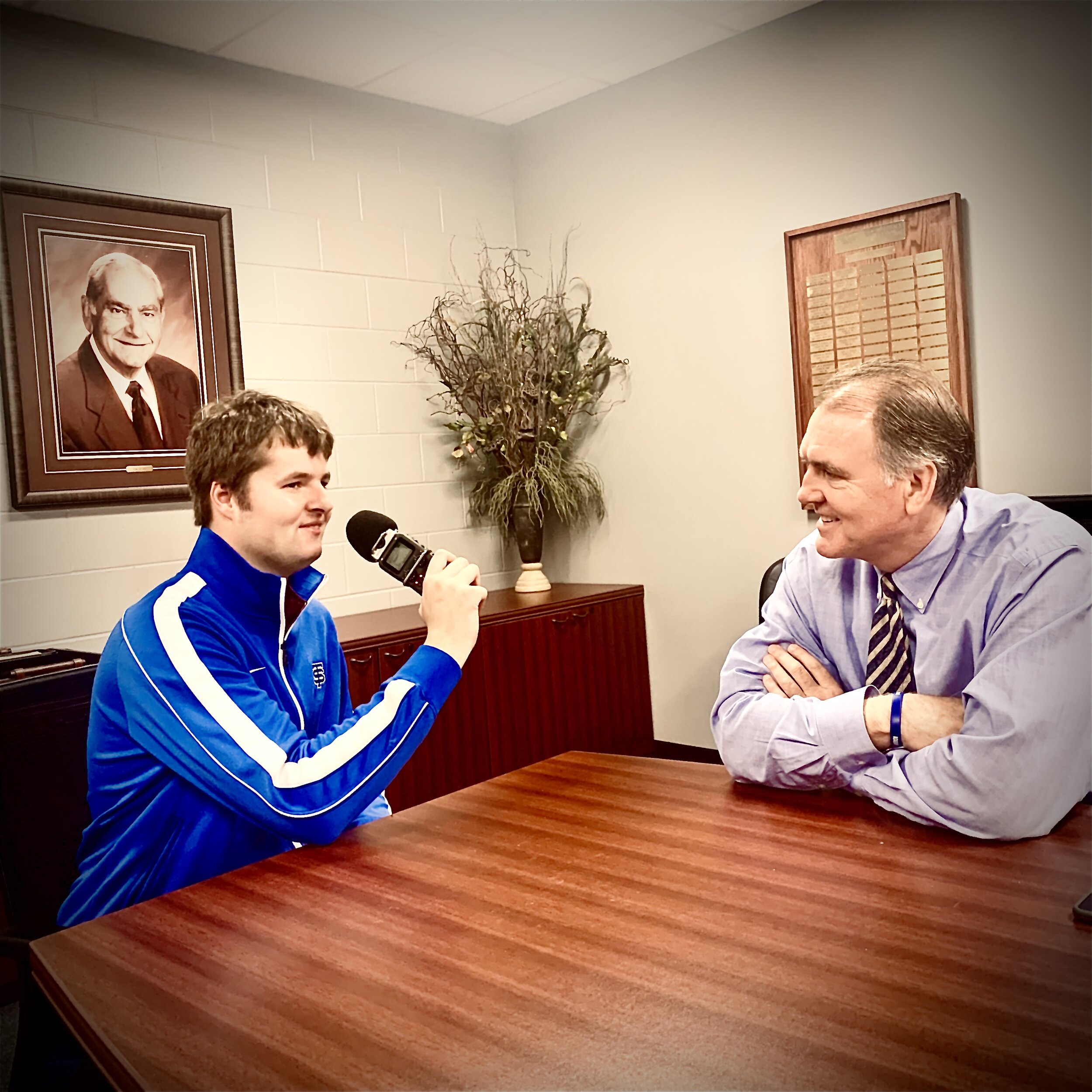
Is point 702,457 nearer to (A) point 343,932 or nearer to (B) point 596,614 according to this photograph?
(B) point 596,614

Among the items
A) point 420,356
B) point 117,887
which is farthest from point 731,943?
point 420,356

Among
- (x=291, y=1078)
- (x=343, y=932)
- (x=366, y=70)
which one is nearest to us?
(x=291, y=1078)

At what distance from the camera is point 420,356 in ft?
14.4

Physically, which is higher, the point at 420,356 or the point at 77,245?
the point at 77,245

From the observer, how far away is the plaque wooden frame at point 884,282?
3.43 metres

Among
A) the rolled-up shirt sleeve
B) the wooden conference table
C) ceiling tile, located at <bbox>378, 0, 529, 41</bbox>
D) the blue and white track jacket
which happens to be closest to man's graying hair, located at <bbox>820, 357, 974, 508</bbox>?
the rolled-up shirt sleeve

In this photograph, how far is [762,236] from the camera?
155 inches

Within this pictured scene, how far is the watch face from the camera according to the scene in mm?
1777

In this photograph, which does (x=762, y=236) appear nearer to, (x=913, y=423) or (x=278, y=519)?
(x=913, y=423)

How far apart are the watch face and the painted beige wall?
2.39 meters

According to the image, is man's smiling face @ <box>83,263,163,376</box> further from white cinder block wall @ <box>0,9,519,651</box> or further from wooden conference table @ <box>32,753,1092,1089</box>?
wooden conference table @ <box>32,753,1092,1089</box>

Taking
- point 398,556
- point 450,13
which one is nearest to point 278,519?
point 398,556

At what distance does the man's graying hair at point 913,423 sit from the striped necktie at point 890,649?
0.60 feet

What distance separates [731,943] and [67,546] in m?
2.88
